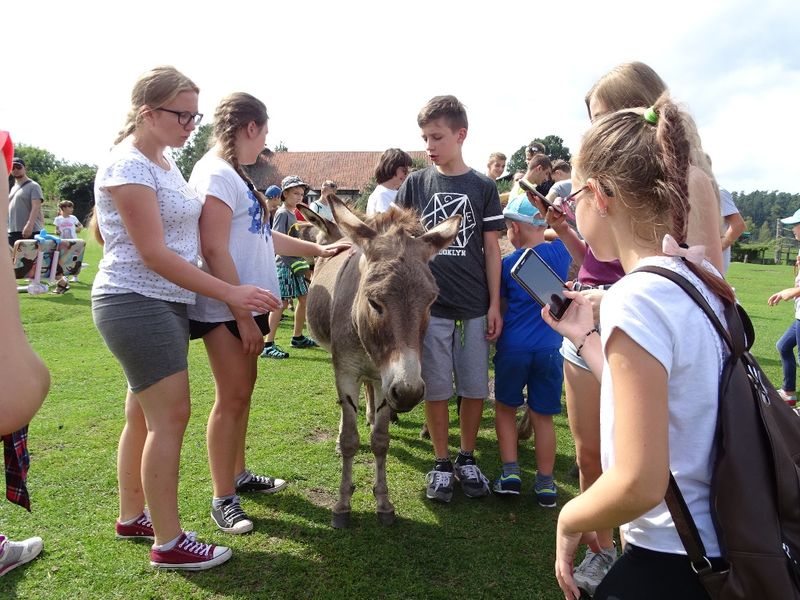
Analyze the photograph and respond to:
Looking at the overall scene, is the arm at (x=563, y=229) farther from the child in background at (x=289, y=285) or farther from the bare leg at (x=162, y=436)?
the child in background at (x=289, y=285)

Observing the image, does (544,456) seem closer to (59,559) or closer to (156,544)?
(156,544)

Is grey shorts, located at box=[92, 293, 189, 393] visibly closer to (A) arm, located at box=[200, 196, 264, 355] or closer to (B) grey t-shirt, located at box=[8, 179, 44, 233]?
(A) arm, located at box=[200, 196, 264, 355]

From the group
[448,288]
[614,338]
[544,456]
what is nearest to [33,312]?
[448,288]

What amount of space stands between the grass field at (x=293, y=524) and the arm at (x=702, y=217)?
2.36 m

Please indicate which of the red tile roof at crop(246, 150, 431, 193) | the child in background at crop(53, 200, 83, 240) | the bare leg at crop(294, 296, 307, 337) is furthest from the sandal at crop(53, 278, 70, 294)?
the red tile roof at crop(246, 150, 431, 193)

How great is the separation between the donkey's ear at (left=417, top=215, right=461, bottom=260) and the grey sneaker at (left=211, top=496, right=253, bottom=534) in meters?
2.31

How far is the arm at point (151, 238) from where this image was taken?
117 inches

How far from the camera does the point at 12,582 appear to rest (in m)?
3.24

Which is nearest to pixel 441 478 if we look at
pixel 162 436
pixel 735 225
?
pixel 162 436

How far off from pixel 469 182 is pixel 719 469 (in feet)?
11.2

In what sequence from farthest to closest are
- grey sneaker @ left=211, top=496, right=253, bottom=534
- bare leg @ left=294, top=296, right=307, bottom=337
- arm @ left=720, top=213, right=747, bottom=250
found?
1. bare leg @ left=294, top=296, right=307, bottom=337
2. arm @ left=720, top=213, right=747, bottom=250
3. grey sneaker @ left=211, top=496, right=253, bottom=534

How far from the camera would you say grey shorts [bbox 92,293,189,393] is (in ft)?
10.3

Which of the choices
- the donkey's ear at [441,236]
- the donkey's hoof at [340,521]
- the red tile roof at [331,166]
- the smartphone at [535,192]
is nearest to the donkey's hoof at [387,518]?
the donkey's hoof at [340,521]

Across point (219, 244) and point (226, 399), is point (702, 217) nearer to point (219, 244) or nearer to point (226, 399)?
point (219, 244)
